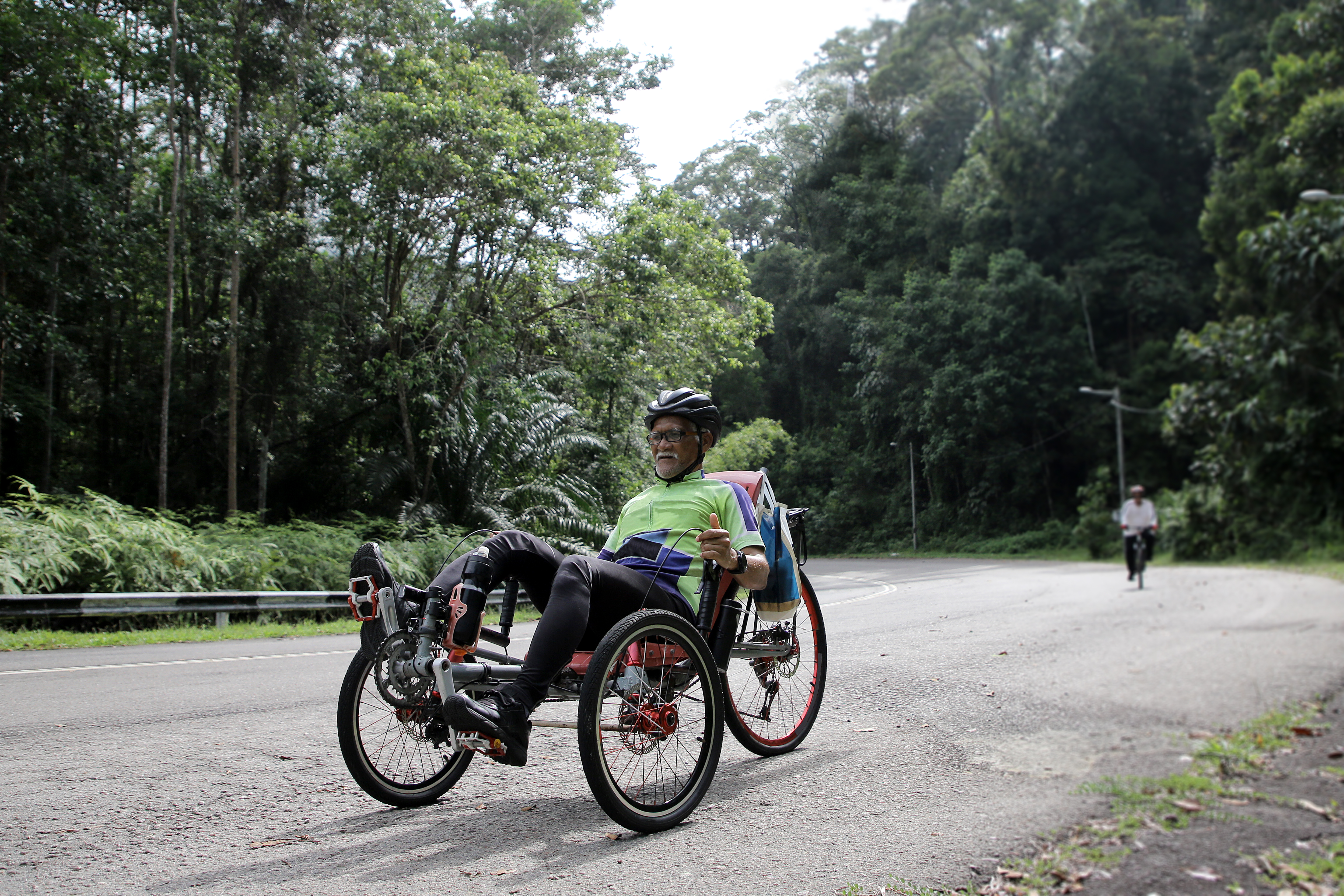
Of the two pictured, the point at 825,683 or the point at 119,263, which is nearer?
the point at 825,683

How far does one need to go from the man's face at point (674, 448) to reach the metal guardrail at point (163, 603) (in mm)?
5686

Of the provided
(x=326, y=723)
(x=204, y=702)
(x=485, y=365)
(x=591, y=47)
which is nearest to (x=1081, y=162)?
(x=326, y=723)

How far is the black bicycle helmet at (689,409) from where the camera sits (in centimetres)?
393

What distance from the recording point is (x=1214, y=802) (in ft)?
3.65

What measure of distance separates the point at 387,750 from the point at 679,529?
136 centimetres

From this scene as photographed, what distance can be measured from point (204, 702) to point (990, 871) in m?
5.05

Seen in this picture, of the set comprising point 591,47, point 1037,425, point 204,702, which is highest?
point 591,47

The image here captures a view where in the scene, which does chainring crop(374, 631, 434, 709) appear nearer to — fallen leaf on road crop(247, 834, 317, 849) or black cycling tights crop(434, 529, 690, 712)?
black cycling tights crop(434, 529, 690, 712)

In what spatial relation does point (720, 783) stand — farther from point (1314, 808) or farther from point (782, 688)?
point (1314, 808)

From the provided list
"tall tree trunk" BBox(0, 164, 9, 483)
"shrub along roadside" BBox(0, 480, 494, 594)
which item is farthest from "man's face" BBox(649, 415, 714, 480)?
"tall tree trunk" BBox(0, 164, 9, 483)

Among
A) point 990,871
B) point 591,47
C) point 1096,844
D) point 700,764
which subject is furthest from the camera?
point 591,47

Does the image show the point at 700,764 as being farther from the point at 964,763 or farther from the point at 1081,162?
the point at 1081,162

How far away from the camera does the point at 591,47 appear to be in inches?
1015

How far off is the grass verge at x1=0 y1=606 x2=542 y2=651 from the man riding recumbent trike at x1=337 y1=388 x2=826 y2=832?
5.24m
